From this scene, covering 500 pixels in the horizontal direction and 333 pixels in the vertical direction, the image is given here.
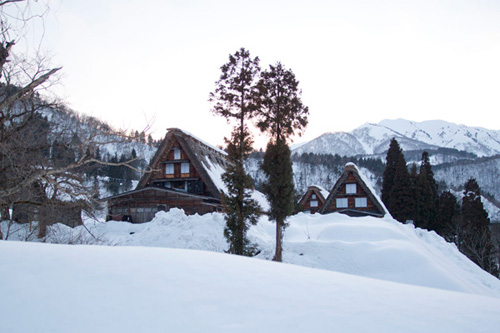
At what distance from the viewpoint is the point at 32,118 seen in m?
11.0

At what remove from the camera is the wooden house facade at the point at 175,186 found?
26547 mm

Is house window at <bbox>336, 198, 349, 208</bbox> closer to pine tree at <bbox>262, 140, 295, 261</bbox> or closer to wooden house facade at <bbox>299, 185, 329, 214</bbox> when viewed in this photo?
wooden house facade at <bbox>299, 185, 329, 214</bbox>

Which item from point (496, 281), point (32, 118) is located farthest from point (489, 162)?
point (32, 118)

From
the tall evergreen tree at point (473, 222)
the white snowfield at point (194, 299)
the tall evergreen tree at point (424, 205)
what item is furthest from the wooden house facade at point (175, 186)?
the white snowfield at point (194, 299)

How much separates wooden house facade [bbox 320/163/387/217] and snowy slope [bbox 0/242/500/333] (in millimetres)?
27562

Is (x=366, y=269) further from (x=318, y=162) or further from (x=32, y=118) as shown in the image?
(x=318, y=162)

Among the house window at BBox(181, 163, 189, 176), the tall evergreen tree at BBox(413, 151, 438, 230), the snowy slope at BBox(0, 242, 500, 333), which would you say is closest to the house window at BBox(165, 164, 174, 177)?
the house window at BBox(181, 163, 189, 176)

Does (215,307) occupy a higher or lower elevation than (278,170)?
lower

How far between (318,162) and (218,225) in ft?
323

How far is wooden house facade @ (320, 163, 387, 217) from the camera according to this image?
30359 millimetres

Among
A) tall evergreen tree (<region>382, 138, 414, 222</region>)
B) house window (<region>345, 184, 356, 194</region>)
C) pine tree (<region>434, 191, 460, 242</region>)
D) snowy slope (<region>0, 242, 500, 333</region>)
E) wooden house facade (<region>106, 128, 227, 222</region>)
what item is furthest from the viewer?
pine tree (<region>434, 191, 460, 242</region>)

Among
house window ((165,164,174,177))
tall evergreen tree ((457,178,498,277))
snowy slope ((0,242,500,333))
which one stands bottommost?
tall evergreen tree ((457,178,498,277))

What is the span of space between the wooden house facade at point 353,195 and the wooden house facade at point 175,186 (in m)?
11.4

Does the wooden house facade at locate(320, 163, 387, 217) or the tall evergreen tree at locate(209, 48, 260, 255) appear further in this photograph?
the wooden house facade at locate(320, 163, 387, 217)
